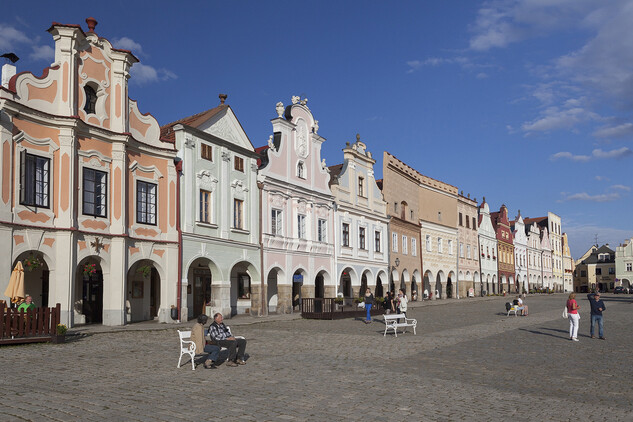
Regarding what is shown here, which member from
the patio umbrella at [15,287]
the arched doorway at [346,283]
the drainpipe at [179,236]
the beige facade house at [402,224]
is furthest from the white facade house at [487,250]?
the patio umbrella at [15,287]

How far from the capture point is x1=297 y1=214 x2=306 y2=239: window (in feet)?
117

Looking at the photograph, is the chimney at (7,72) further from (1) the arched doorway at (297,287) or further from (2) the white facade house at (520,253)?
(2) the white facade house at (520,253)

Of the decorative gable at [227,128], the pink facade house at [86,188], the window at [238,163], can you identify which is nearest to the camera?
the pink facade house at [86,188]

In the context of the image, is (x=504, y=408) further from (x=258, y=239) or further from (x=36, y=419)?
(x=258, y=239)

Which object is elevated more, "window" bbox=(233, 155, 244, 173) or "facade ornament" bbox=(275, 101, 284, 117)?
"facade ornament" bbox=(275, 101, 284, 117)

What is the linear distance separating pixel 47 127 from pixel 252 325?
36.6 ft

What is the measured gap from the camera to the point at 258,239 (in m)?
31.9

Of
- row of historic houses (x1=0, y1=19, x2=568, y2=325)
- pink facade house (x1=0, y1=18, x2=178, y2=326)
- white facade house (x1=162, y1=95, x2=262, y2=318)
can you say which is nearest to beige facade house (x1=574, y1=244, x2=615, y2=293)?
row of historic houses (x1=0, y1=19, x2=568, y2=325)

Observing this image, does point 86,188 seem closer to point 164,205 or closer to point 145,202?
point 145,202

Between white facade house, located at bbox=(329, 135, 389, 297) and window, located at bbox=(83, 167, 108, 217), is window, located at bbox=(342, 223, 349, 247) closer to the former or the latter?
white facade house, located at bbox=(329, 135, 389, 297)

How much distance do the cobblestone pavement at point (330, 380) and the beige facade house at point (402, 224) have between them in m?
27.6

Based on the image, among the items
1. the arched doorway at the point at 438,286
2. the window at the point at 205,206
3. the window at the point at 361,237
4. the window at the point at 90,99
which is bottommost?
the arched doorway at the point at 438,286

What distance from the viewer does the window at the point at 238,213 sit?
30.6m

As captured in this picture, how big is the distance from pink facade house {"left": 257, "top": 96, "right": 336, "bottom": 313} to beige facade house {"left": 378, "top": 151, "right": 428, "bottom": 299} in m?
9.31
